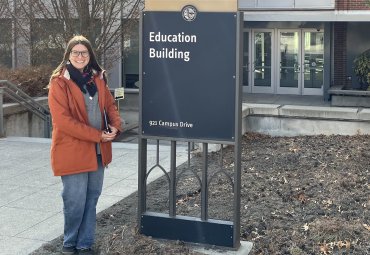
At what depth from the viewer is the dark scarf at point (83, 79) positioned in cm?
446

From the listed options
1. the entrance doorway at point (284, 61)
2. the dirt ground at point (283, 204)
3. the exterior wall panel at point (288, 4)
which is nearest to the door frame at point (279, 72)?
the entrance doorway at point (284, 61)

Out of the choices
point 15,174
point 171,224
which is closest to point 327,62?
point 15,174

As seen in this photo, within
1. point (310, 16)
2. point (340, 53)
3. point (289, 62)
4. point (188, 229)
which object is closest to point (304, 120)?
point (188, 229)

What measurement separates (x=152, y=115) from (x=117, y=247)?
1083 mm

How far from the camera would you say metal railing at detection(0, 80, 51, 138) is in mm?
11991

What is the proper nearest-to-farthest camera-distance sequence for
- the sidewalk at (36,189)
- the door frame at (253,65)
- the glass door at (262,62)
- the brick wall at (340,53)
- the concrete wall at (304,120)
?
the sidewalk at (36,189)
the concrete wall at (304,120)
the brick wall at (340,53)
the door frame at (253,65)
the glass door at (262,62)

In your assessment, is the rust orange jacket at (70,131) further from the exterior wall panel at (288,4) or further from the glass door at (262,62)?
the glass door at (262,62)

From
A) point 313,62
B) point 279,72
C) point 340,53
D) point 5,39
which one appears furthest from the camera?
point 279,72

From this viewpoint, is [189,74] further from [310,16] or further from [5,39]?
[5,39]

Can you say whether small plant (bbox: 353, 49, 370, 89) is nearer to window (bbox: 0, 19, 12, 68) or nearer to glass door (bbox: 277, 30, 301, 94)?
glass door (bbox: 277, 30, 301, 94)

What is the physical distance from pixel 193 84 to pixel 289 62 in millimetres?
19363

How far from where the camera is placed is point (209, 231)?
4684 millimetres

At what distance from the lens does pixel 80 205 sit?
15.0ft

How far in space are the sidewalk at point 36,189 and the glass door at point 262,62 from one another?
14141 millimetres
